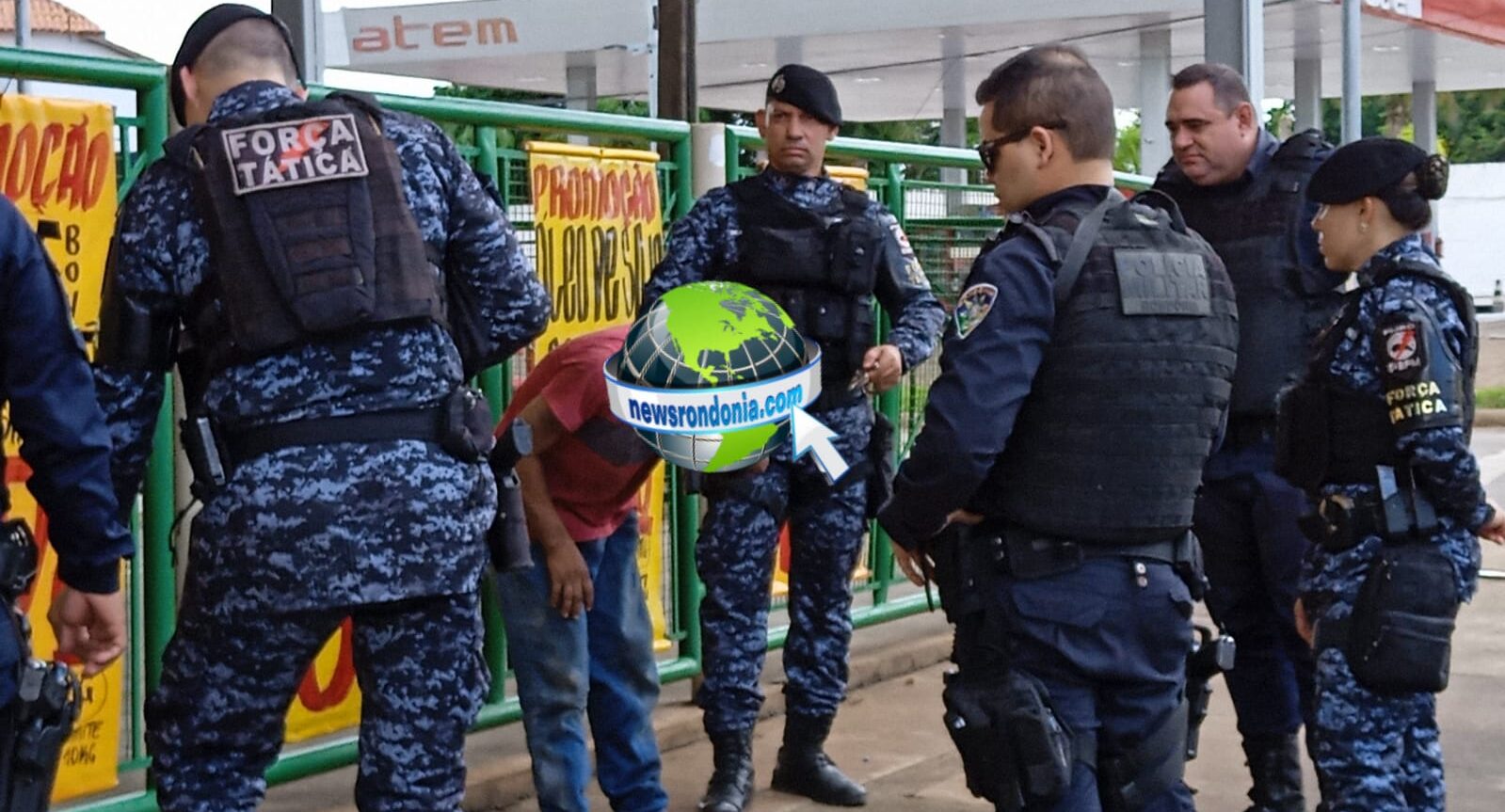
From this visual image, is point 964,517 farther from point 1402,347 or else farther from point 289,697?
point 289,697

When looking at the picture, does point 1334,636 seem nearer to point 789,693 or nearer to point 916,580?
point 916,580

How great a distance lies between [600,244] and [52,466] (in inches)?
128

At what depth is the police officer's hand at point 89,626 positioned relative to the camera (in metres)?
3.27

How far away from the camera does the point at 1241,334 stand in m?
5.51

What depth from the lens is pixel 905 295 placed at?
6.05 metres

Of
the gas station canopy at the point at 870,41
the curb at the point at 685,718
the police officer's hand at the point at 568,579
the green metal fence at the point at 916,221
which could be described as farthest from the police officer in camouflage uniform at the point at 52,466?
the gas station canopy at the point at 870,41

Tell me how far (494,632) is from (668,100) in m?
2.33

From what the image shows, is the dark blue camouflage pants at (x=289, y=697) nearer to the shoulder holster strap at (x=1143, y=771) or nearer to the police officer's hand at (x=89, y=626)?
the police officer's hand at (x=89, y=626)

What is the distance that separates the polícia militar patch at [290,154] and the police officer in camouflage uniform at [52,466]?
1.55 feet

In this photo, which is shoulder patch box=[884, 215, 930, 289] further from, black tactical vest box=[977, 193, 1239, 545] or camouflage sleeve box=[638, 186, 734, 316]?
black tactical vest box=[977, 193, 1239, 545]

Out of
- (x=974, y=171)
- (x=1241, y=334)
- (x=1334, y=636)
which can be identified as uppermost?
(x=974, y=171)

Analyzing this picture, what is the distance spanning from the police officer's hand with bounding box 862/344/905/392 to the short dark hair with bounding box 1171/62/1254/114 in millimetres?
1110

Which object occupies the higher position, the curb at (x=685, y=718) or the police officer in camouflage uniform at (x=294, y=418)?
the police officer in camouflage uniform at (x=294, y=418)

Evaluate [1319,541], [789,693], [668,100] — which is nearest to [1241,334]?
[1319,541]
